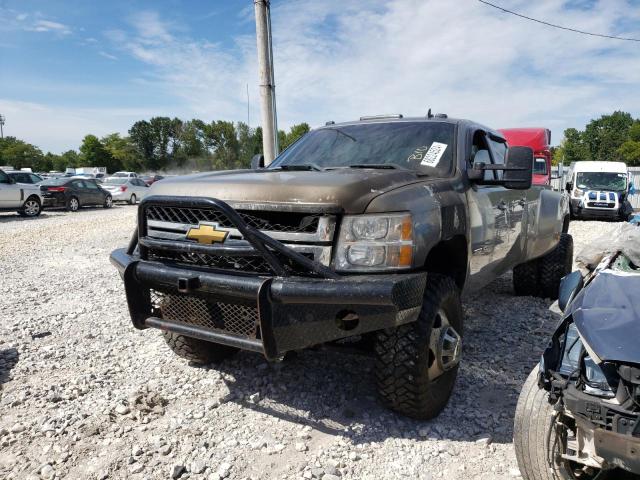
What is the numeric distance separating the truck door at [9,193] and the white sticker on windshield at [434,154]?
16.1 metres

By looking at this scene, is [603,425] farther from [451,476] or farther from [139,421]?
[139,421]

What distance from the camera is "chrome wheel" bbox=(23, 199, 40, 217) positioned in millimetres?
16359

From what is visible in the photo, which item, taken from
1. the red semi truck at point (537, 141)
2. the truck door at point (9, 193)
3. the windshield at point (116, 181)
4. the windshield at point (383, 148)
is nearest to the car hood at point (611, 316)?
the windshield at point (383, 148)

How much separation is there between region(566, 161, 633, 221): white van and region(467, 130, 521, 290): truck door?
43.7 feet

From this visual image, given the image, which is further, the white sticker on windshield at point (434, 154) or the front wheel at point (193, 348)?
the front wheel at point (193, 348)

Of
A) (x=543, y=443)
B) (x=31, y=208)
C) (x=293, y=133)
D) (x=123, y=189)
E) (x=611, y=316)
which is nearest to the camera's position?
(x=611, y=316)

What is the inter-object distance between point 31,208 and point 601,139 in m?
84.3

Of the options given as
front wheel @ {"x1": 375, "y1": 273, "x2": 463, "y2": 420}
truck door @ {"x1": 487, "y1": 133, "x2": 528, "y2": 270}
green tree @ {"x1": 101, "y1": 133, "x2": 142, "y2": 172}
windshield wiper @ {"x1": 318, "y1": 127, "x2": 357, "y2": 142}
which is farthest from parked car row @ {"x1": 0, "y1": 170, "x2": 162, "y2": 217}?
green tree @ {"x1": 101, "y1": 133, "x2": 142, "y2": 172}

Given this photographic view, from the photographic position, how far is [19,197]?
15914 millimetres

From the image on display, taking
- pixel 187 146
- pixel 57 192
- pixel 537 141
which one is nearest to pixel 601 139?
pixel 187 146

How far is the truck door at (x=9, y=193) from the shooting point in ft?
50.6

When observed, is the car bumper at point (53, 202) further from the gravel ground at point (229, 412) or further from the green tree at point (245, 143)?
the green tree at point (245, 143)

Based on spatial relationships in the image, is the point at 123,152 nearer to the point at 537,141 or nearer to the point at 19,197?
the point at 19,197

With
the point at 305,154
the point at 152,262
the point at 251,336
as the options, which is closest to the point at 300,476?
the point at 251,336
